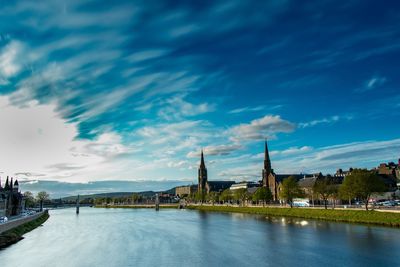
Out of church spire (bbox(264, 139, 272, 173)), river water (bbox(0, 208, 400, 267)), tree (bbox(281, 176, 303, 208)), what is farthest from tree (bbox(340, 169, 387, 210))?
church spire (bbox(264, 139, 272, 173))

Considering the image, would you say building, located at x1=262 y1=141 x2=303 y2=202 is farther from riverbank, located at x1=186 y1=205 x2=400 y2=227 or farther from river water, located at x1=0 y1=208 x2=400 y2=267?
river water, located at x1=0 y1=208 x2=400 y2=267

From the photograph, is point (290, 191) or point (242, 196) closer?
point (290, 191)

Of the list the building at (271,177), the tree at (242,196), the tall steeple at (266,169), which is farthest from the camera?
the tall steeple at (266,169)

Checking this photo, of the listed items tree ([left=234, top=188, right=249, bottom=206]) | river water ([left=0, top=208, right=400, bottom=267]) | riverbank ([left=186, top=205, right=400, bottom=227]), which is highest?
Answer: tree ([left=234, top=188, right=249, bottom=206])

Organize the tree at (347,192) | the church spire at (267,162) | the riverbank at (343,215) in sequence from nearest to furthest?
the riverbank at (343,215)
the tree at (347,192)
the church spire at (267,162)

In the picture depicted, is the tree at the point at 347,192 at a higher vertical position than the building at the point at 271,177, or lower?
lower

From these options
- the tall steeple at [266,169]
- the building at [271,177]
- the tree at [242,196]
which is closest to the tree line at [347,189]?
the building at [271,177]

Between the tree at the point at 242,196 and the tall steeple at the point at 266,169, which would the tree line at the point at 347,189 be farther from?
the tall steeple at the point at 266,169

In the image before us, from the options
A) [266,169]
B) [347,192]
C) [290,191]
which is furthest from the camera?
[266,169]

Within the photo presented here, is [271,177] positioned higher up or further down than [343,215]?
higher up

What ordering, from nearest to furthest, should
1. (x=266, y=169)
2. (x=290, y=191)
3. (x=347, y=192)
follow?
(x=347, y=192) → (x=290, y=191) → (x=266, y=169)

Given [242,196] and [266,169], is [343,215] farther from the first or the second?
[266,169]

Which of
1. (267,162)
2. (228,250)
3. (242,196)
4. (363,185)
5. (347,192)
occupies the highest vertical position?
(267,162)

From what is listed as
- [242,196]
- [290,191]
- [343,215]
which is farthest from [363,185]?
[242,196]
